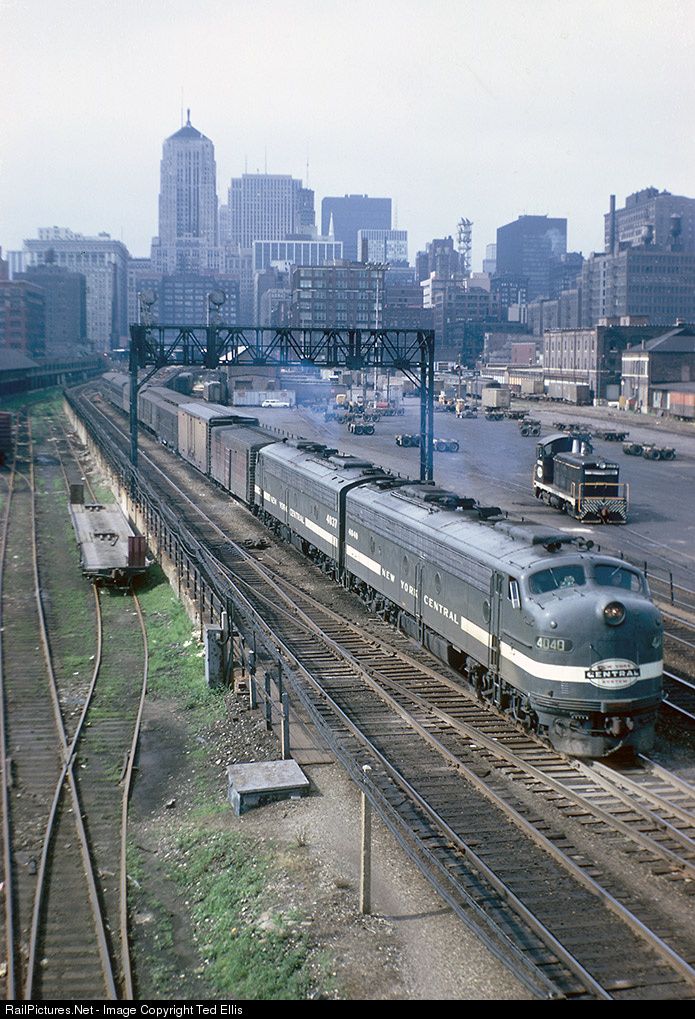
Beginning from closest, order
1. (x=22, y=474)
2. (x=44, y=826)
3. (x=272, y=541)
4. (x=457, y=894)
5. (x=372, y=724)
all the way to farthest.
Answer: (x=457, y=894) < (x=44, y=826) < (x=372, y=724) < (x=272, y=541) < (x=22, y=474)

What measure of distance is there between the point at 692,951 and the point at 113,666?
56.1 feet

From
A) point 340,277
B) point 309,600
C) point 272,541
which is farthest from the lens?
point 340,277

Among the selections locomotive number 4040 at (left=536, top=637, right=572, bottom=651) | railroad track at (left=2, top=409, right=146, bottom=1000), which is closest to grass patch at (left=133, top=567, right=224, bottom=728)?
railroad track at (left=2, top=409, right=146, bottom=1000)

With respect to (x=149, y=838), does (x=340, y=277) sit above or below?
above

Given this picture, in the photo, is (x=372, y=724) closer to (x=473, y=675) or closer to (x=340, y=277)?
(x=473, y=675)

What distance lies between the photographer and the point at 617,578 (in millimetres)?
17953

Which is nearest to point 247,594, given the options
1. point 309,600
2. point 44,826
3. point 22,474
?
point 309,600

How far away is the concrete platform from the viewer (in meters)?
16.2

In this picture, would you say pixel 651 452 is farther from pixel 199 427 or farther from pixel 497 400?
pixel 497 400

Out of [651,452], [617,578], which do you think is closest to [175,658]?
[617,578]

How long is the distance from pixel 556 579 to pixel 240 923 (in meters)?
7.96

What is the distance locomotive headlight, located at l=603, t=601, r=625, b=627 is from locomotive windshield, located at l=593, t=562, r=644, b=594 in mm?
875

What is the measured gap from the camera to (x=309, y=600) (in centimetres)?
2994

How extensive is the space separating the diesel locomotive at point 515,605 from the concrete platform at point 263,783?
14.0 feet
